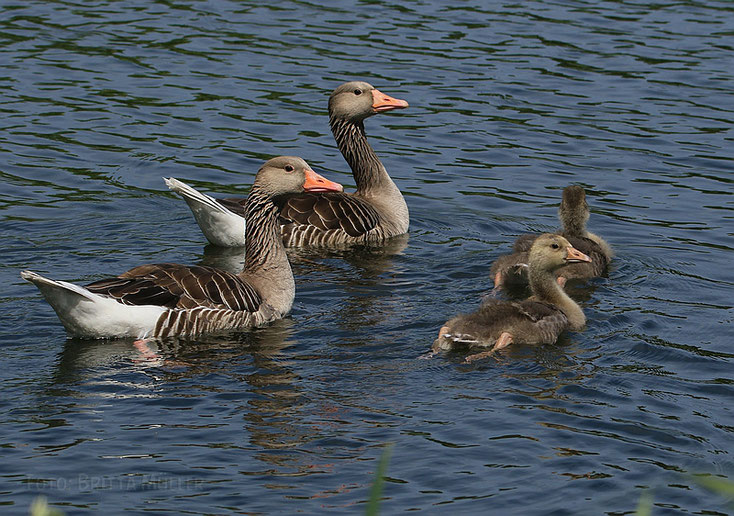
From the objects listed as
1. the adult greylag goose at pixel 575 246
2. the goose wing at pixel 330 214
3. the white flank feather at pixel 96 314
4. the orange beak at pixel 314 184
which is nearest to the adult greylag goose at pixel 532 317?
the adult greylag goose at pixel 575 246

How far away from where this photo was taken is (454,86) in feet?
69.4

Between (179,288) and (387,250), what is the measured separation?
4321mm

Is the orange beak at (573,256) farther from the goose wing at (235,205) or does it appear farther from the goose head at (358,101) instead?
the goose head at (358,101)

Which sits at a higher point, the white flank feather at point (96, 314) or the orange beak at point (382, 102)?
the orange beak at point (382, 102)

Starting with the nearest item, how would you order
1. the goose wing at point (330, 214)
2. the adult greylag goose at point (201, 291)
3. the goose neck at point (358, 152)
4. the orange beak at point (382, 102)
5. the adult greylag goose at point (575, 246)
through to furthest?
the adult greylag goose at point (201, 291)
the adult greylag goose at point (575, 246)
the goose wing at point (330, 214)
the orange beak at point (382, 102)
the goose neck at point (358, 152)

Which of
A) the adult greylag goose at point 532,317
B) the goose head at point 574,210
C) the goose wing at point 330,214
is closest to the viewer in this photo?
the adult greylag goose at point 532,317

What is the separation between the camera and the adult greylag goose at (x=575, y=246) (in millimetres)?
13312

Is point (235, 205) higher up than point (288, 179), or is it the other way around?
point (288, 179)

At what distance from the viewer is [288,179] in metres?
13.0

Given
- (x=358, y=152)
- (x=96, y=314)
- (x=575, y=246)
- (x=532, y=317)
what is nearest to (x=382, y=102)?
(x=358, y=152)

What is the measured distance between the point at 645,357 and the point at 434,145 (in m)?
8.36

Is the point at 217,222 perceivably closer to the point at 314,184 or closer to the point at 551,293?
the point at 314,184

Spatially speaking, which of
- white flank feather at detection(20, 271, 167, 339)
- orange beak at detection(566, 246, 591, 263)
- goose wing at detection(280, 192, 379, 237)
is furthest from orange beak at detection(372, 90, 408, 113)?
white flank feather at detection(20, 271, 167, 339)

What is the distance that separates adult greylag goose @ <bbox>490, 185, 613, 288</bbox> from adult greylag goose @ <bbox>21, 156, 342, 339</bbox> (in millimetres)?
2081
